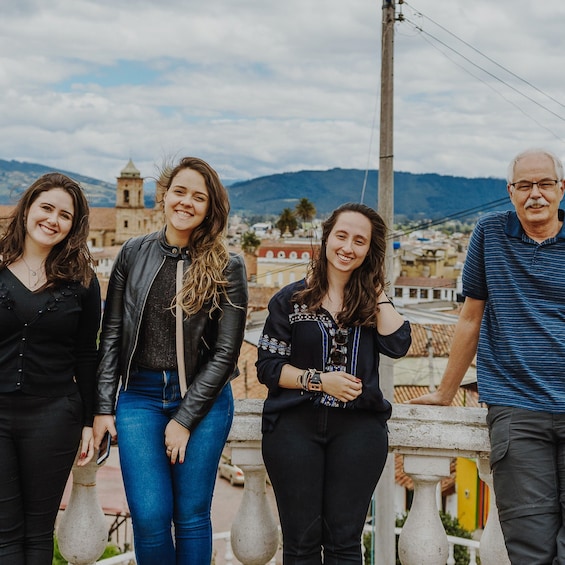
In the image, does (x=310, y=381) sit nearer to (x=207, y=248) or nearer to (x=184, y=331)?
(x=184, y=331)

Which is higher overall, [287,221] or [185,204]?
[287,221]

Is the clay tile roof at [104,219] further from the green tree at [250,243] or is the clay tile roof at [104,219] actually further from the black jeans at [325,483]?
the black jeans at [325,483]

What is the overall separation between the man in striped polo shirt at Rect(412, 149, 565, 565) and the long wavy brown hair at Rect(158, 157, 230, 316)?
3.33ft

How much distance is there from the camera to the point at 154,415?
103 inches

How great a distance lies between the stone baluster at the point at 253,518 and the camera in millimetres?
2787

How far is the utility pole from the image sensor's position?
25.4 ft

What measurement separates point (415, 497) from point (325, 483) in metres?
0.52

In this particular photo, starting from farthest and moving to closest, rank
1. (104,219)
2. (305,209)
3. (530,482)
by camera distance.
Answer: (104,219)
(305,209)
(530,482)

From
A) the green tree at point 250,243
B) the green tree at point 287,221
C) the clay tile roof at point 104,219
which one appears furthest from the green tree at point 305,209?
the clay tile roof at point 104,219

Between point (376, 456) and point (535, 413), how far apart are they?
1.99 ft

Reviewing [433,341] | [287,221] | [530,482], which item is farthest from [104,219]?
[530,482]

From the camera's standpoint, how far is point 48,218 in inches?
102

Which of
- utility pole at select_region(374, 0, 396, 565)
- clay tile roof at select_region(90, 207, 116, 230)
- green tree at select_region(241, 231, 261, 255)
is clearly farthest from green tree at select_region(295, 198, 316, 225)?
utility pole at select_region(374, 0, 396, 565)

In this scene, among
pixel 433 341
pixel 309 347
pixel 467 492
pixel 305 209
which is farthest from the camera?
pixel 305 209
